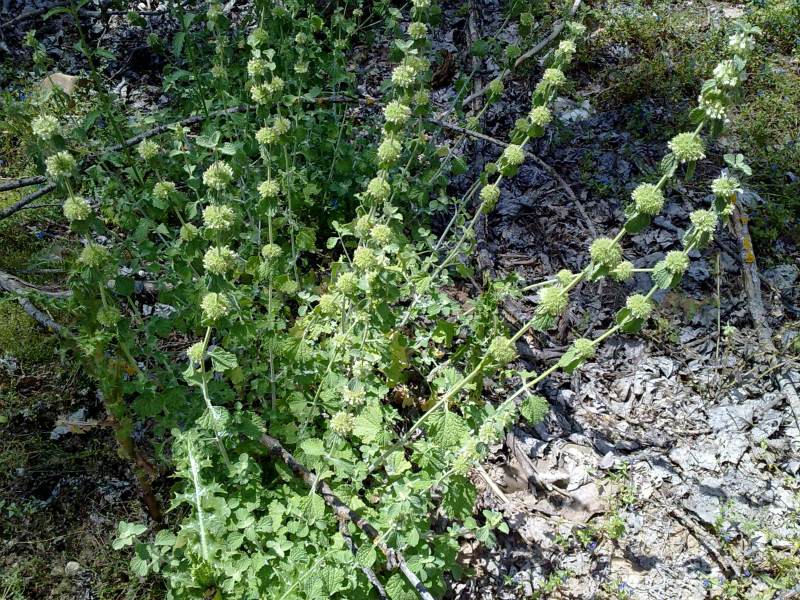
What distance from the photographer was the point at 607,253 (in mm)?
2287

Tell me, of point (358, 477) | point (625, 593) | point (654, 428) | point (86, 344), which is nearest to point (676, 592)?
point (625, 593)

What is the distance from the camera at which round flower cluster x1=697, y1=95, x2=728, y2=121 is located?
6.84ft

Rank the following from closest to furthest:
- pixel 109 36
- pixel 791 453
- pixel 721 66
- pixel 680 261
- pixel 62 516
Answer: pixel 721 66, pixel 680 261, pixel 62 516, pixel 791 453, pixel 109 36

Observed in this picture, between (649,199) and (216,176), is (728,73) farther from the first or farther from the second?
(216,176)

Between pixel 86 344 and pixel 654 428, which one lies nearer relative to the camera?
pixel 86 344

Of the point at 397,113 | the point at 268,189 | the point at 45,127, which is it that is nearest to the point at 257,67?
the point at 268,189

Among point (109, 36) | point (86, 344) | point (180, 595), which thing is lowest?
point (180, 595)

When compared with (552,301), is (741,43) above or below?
above

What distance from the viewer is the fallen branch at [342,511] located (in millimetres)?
2406

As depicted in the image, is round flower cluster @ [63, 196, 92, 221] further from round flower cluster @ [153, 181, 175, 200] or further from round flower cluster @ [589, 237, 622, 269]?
round flower cluster @ [589, 237, 622, 269]

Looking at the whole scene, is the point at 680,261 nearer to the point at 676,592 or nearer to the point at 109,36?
the point at 676,592

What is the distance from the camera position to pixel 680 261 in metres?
2.24

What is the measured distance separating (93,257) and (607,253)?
1.97 meters

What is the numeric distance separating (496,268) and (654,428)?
1458 millimetres
